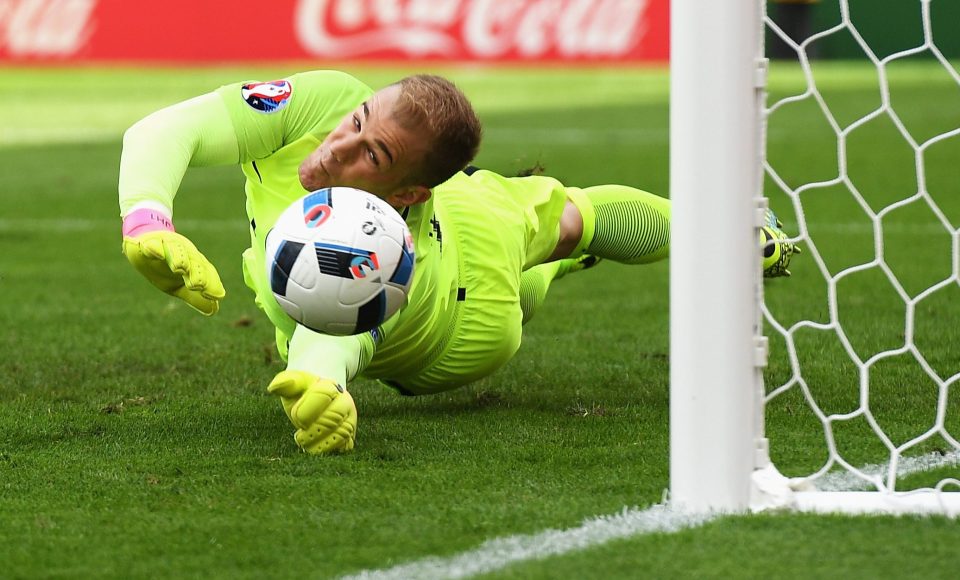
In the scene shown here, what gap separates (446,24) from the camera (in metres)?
19.4

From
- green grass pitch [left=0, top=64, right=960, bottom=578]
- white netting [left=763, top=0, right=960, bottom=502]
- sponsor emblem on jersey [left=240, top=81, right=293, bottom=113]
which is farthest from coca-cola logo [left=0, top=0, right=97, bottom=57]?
sponsor emblem on jersey [left=240, top=81, right=293, bottom=113]

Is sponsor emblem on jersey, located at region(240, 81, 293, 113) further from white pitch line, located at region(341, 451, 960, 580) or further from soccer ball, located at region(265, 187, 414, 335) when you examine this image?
white pitch line, located at region(341, 451, 960, 580)

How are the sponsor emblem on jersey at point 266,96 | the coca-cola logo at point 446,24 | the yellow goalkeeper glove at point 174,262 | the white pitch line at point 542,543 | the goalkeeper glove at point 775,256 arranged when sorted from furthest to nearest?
1. the coca-cola logo at point 446,24
2. the goalkeeper glove at point 775,256
3. the sponsor emblem on jersey at point 266,96
4. the yellow goalkeeper glove at point 174,262
5. the white pitch line at point 542,543

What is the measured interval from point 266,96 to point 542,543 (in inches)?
59.9

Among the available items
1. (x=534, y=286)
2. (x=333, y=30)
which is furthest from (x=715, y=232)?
(x=333, y=30)

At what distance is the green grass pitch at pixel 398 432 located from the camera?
2426 millimetres

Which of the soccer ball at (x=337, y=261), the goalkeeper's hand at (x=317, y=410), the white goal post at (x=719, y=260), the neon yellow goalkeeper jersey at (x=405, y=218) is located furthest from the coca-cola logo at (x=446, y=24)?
the white goal post at (x=719, y=260)

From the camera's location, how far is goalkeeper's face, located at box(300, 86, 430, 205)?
10.8 feet

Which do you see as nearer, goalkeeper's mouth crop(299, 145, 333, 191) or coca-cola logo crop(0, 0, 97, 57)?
goalkeeper's mouth crop(299, 145, 333, 191)

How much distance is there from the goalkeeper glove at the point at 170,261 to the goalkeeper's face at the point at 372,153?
420 millimetres

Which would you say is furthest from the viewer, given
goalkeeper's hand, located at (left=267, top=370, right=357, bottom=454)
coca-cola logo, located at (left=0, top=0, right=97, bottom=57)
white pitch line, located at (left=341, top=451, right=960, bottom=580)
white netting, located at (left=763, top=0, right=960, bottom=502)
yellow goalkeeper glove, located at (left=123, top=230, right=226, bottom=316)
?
coca-cola logo, located at (left=0, top=0, right=97, bottom=57)

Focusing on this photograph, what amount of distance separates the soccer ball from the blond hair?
0.66 ft

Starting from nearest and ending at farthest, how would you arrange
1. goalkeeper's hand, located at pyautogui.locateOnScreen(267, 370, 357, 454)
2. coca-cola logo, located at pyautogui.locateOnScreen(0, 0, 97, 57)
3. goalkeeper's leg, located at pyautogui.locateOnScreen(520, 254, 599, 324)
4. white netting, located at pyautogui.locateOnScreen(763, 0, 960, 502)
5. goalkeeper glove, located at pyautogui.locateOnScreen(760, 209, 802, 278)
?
1. white netting, located at pyautogui.locateOnScreen(763, 0, 960, 502)
2. goalkeeper's hand, located at pyautogui.locateOnScreen(267, 370, 357, 454)
3. goalkeeper glove, located at pyautogui.locateOnScreen(760, 209, 802, 278)
4. goalkeeper's leg, located at pyautogui.locateOnScreen(520, 254, 599, 324)
5. coca-cola logo, located at pyautogui.locateOnScreen(0, 0, 97, 57)

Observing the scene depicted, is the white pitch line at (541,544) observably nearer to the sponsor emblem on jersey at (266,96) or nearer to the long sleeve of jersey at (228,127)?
the long sleeve of jersey at (228,127)
